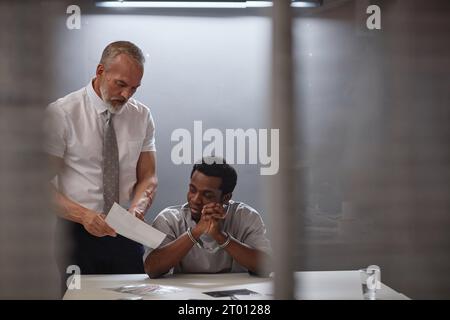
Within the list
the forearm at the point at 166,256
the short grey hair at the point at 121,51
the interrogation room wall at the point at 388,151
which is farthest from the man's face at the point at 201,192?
the short grey hair at the point at 121,51

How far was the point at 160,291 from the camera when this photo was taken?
227cm

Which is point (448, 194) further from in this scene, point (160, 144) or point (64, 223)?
point (64, 223)

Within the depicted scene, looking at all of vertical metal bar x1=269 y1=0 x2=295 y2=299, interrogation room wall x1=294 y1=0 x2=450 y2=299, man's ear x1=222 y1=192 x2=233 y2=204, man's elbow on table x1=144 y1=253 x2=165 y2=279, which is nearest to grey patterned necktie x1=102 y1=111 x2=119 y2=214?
man's elbow on table x1=144 y1=253 x2=165 y2=279

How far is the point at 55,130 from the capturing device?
92.0 inches

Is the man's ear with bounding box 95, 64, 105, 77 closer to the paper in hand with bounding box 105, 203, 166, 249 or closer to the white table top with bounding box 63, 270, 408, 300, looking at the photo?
the paper in hand with bounding box 105, 203, 166, 249

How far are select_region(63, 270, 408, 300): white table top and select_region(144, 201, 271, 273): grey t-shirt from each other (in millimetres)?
86

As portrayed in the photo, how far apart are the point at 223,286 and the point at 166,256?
272mm

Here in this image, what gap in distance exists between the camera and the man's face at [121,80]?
2.42 metres

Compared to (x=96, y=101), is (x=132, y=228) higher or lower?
lower

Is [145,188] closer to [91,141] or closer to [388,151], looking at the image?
[91,141]

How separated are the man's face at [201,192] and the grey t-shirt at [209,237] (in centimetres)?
3

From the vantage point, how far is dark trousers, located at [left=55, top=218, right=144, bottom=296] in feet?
7.61

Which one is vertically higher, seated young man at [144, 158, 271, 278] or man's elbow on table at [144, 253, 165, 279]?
seated young man at [144, 158, 271, 278]

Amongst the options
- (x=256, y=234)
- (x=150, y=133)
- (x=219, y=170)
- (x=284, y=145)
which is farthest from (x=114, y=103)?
(x=284, y=145)
